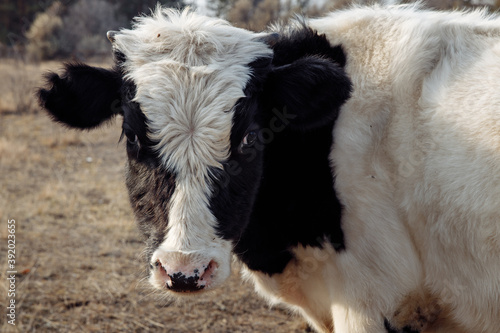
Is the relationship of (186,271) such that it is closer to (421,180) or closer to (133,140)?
(133,140)

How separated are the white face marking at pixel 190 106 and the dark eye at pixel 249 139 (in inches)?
5.6

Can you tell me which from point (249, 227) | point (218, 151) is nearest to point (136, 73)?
point (218, 151)

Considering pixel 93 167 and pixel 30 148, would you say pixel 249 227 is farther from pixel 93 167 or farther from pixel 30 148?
pixel 30 148

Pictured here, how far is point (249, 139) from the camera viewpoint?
250cm

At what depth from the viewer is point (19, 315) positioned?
12.7 feet

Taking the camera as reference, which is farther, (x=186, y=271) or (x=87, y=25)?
(x=87, y=25)

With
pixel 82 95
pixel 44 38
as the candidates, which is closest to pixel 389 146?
pixel 82 95

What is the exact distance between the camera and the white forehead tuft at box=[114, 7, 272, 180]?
2.27m

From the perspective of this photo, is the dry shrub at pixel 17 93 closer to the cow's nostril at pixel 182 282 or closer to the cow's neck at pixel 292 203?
the cow's neck at pixel 292 203

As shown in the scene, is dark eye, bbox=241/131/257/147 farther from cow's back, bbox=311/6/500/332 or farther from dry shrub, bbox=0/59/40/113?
dry shrub, bbox=0/59/40/113

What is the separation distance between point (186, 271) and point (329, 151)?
105 centimetres

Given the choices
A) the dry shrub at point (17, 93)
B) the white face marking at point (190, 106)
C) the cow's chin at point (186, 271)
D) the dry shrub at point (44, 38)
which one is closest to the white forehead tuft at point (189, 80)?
the white face marking at point (190, 106)

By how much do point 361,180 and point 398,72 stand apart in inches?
24.6

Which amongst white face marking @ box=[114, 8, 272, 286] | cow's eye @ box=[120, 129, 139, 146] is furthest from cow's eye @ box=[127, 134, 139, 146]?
white face marking @ box=[114, 8, 272, 286]
